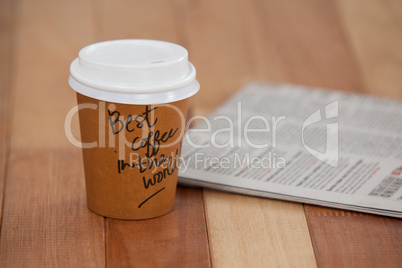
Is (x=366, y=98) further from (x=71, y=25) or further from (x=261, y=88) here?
(x=71, y=25)

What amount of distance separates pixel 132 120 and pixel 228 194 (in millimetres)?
200

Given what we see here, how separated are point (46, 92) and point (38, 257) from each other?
0.52 meters

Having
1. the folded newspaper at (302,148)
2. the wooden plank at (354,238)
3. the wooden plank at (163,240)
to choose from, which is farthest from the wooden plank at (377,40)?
the wooden plank at (163,240)

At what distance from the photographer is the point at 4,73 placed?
3.76 ft

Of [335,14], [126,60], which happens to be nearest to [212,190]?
[126,60]

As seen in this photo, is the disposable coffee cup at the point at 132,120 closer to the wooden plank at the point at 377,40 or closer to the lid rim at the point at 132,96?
the lid rim at the point at 132,96

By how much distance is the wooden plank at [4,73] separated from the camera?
85 cm

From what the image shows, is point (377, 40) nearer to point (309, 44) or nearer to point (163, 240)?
point (309, 44)

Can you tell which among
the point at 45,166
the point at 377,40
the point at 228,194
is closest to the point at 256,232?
the point at 228,194

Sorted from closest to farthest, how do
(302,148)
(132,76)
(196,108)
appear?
(132,76), (302,148), (196,108)

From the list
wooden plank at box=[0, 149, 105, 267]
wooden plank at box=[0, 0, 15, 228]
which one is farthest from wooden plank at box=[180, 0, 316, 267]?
wooden plank at box=[0, 0, 15, 228]

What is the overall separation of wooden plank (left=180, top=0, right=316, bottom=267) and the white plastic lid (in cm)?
18

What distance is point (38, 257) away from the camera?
0.63m

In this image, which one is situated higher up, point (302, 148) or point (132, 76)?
point (132, 76)
